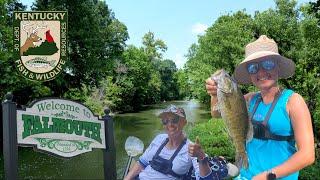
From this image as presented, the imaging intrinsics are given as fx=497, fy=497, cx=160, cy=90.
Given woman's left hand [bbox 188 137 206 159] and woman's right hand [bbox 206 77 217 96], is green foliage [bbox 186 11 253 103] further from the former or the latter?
woman's right hand [bbox 206 77 217 96]

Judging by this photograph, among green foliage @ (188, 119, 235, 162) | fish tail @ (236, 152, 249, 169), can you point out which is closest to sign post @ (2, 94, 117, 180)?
fish tail @ (236, 152, 249, 169)

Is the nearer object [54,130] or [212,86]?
[212,86]

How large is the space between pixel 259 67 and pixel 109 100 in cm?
4607

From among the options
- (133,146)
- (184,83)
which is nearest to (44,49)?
(133,146)

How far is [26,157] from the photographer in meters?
21.4

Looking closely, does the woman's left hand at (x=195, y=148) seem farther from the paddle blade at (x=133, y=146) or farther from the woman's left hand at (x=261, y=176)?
the paddle blade at (x=133, y=146)

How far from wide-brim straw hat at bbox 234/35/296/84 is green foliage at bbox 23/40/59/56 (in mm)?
12515

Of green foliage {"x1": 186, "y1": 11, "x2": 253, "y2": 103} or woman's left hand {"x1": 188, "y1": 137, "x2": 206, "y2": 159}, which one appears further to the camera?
green foliage {"x1": 186, "y1": 11, "x2": 253, "y2": 103}

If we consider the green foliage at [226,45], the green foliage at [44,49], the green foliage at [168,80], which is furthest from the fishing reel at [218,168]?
the green foliage at [168,80]

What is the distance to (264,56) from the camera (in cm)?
262

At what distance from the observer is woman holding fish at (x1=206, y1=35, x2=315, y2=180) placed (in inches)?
95.0

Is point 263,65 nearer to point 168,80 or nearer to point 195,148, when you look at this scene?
point 195,148

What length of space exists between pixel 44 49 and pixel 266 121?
13.7 metres

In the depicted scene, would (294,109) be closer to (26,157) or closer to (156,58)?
(26,157)
